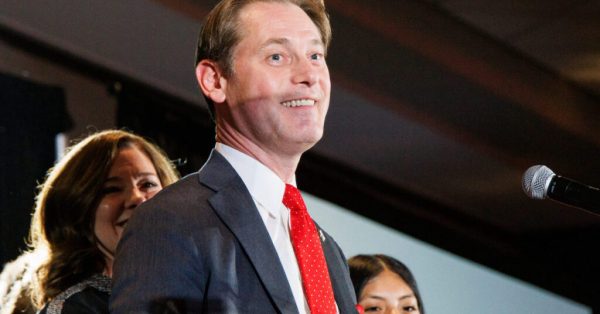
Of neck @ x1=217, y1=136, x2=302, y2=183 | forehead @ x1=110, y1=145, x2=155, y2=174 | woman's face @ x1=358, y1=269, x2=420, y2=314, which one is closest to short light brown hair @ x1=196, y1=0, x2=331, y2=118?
neck @ x1=217, y1=136, x2=302, y2=183

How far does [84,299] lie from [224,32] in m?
0.75

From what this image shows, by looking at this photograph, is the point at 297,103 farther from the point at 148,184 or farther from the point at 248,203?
the point at 148,184

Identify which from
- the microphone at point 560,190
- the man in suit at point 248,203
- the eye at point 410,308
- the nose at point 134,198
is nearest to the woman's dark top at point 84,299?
the nose at point 134,198

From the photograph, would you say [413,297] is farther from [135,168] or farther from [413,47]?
[413,47]

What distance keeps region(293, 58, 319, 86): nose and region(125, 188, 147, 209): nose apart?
80 centimetres

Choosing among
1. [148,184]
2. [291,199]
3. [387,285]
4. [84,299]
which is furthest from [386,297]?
[291,199]

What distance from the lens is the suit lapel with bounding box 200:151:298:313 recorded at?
45.8 inches

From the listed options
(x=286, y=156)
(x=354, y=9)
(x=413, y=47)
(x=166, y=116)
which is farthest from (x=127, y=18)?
(x=286, y=156)

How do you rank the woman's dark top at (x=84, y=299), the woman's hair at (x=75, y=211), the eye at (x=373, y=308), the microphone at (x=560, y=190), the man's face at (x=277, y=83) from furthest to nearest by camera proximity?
the eye at (x=373, y=308) → the woman's hair at (x=75, y=211) → the woman's dark top at (x=84, y=299) → the man's face at (x=277, y=83) → the microphone at (x=560, y=190)

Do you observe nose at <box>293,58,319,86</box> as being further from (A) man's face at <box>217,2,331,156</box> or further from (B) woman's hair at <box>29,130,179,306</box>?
(B) woman's hair at <box>29,130,179,306</box>

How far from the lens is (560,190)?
1098 millimetres

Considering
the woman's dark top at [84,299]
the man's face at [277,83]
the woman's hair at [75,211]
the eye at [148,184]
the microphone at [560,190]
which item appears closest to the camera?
the microphone at [560,190]

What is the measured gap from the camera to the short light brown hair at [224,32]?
1.35 metres

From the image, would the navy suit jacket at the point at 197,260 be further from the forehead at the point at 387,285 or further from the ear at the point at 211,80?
the forehead at the point at 387,285
